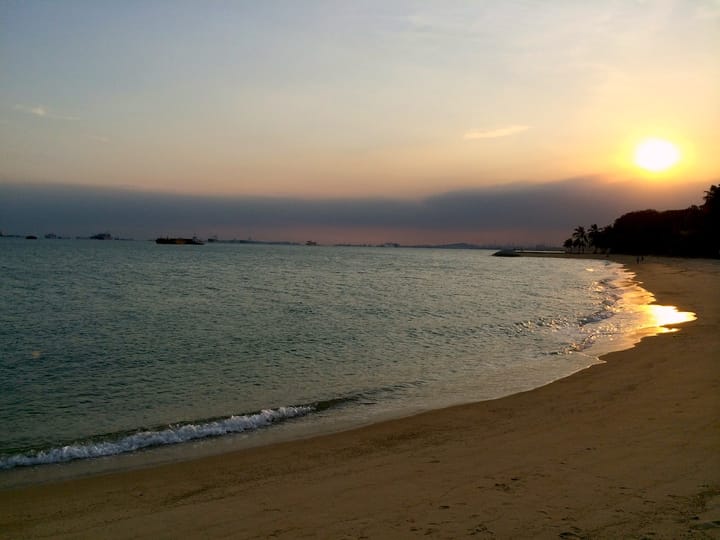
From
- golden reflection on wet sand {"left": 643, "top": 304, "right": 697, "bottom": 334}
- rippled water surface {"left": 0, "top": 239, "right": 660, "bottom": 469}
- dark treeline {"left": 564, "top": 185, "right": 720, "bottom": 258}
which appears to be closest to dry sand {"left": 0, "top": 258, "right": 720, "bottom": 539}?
rippled water surface {"left": 0, "top": 239, "right": 660, "bottom": 469}

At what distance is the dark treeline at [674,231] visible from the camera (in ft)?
347

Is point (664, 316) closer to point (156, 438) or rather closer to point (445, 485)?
point (445, 485)

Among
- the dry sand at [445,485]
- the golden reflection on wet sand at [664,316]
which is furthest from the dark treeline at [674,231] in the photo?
the dry sand at [445,485]

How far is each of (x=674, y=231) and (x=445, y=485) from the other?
15922 centimetres

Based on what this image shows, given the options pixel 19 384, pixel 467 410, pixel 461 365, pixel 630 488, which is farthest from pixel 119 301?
pixel 630 488

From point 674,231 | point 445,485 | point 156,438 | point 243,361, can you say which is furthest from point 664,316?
point 674,231

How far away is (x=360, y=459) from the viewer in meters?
8.91

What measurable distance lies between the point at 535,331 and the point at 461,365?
909 centimetres

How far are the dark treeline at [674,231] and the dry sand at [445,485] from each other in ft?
364

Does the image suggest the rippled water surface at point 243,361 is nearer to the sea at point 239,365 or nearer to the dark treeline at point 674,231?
the sea at point 239,365

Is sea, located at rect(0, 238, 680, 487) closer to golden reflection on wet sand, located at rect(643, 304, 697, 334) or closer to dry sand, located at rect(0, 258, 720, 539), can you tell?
golden reflection on wet sand, located at rect(643, 304, 697, 334)

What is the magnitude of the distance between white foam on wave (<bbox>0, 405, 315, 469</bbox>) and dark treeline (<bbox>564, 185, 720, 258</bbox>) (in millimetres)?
113023

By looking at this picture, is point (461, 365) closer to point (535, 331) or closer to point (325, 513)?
point (535, 331)

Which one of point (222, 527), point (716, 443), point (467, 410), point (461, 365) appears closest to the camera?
point (222, 527)
